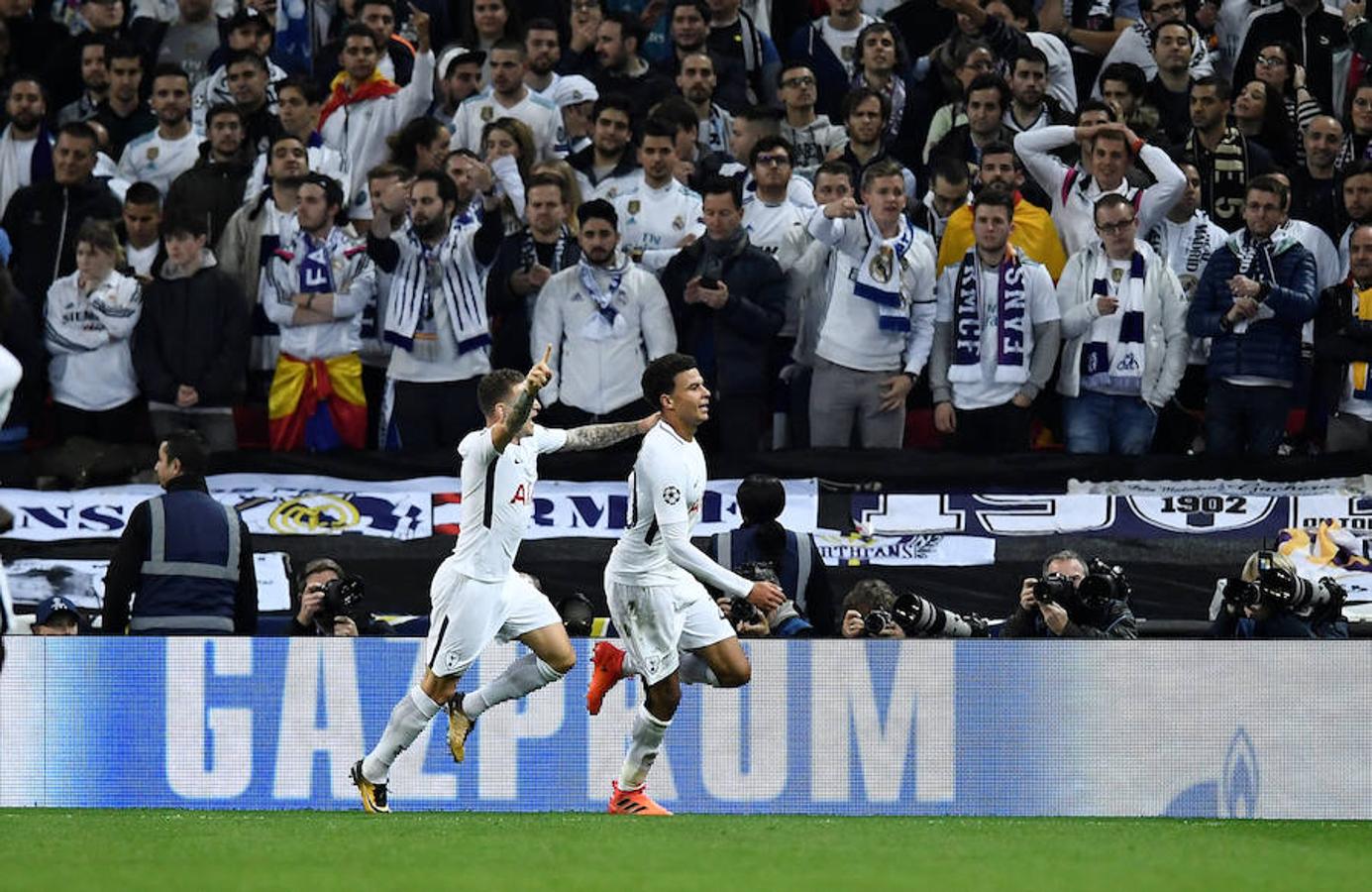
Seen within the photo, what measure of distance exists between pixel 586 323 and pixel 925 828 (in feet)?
17.4

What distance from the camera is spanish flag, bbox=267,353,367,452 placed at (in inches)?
610

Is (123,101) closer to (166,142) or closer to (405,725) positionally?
(166,142)

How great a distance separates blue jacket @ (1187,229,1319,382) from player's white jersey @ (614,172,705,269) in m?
3.27

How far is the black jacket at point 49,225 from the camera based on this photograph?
15.9 metres

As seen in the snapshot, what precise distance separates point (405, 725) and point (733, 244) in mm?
4939

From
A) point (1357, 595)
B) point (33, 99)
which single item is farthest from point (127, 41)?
point (1357, 595)

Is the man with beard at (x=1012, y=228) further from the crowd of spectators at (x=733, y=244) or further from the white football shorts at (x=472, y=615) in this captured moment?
the white football shorts at (x=472, y=615)

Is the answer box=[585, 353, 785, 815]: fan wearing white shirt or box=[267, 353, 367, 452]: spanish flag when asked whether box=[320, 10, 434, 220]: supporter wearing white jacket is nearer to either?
box=[267, 353, 367, 452]: spanish flag

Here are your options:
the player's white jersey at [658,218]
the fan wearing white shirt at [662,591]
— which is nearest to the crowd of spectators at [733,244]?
the player's white jersey at [658,218]

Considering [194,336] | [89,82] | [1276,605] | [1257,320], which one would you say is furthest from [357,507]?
[1276,605]

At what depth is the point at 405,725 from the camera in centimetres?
1095

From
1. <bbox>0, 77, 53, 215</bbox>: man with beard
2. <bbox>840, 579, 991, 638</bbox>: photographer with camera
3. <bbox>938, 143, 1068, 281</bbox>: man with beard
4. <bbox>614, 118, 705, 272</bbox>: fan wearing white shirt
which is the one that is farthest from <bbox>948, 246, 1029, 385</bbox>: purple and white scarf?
<bbox>0, 77, 53, 215</bbox>: man with beard

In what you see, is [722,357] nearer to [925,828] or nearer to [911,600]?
[911,600]

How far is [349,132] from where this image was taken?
1680 centimetres
